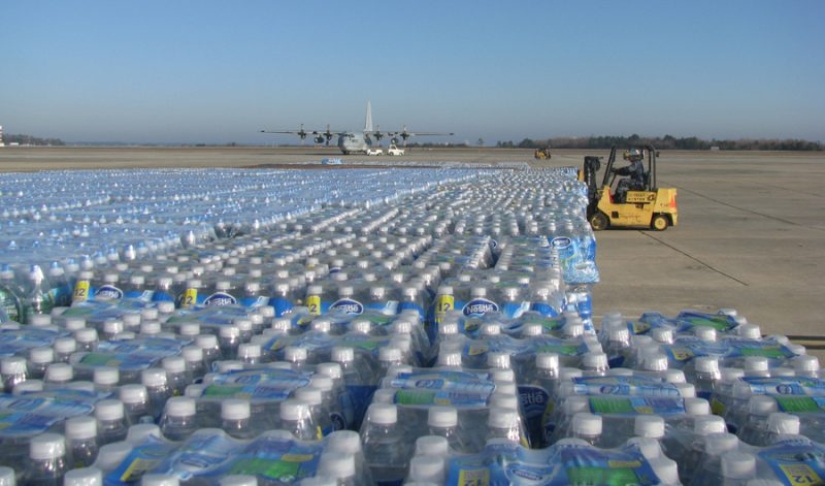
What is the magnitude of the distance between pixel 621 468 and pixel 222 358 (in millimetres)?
2246

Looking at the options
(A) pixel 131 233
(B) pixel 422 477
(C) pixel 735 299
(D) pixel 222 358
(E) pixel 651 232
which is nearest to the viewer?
(B) pixel 422 477

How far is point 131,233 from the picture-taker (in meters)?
8.41

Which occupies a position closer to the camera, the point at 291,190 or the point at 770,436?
the point at 770,436

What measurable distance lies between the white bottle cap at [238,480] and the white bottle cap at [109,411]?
0.74 meters

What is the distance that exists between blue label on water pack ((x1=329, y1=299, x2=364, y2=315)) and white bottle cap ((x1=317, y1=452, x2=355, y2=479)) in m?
2.62

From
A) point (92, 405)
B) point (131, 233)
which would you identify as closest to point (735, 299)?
point (131, 233)

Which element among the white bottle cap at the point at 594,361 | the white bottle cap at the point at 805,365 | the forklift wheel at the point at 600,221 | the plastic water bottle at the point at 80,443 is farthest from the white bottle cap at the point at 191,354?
the forklift wheel at the point at 600,221

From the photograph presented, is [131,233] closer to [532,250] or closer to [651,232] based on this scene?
[532,250]

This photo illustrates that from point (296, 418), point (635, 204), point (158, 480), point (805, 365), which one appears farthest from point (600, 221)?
point (158, 480)

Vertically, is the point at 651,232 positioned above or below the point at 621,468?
below

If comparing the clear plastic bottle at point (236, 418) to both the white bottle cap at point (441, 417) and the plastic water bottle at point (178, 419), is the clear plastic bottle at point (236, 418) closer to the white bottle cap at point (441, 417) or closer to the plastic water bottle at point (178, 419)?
the plastic water bottle at point (178, 419)

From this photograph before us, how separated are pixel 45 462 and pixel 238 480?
0.65 metres

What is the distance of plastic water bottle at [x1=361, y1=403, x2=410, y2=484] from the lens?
8.38 feet

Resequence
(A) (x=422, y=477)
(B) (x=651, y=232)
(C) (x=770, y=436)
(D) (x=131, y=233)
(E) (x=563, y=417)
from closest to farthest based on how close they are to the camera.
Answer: (A) (x=422, y=477)
(C) (x=770, y=436)
(E) (x=563, y=417)
(D) (x=131, y=233)
(B) (x=651, y=232)
